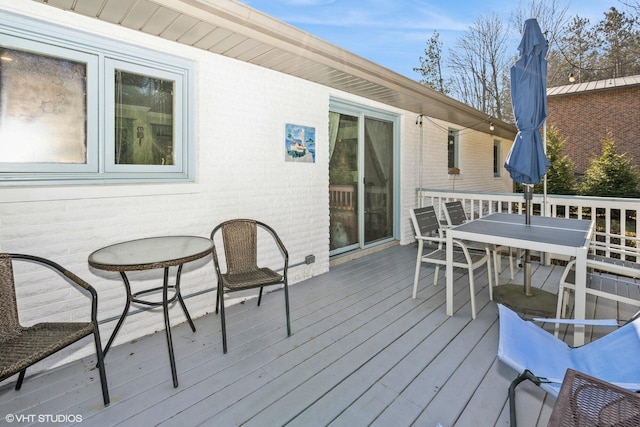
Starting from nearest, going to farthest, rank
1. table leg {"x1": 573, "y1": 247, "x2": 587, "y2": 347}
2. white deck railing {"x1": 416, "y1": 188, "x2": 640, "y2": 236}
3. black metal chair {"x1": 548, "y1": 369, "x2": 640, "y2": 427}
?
1. black metal chair {"x1": 548, "y1": 369, "x2": 640, "y2": 427}
2. table leg {"x1": 573, "y1": 247, "x2": 587, "y2": 347}
3. white deck railing {"x1": 416, "y1": 188, "x2": 640, "y2": 236}

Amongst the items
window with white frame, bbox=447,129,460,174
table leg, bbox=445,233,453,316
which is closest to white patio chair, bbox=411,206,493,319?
table leg, bbox=445,233,453,316

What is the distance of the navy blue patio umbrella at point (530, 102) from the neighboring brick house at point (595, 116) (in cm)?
1197

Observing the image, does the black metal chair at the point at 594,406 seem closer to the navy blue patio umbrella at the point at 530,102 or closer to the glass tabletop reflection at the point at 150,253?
the glass tabletop reflection at the point at 150,253

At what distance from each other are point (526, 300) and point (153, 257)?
323 centimetres

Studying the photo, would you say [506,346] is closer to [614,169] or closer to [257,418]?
[257,418]

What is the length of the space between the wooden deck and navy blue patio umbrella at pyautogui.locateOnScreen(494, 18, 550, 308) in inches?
54.8

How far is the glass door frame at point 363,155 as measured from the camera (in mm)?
4793

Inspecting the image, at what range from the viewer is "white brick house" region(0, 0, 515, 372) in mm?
2256

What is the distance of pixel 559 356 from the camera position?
1.73 meters

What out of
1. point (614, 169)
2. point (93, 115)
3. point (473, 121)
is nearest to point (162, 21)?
point (93, 115)

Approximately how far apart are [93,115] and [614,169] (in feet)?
39.3

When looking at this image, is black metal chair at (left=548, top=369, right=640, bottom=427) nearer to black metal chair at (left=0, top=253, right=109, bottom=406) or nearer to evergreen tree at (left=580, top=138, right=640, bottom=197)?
black metal chair at (left=0, top=253, right=109, bottom=406)
